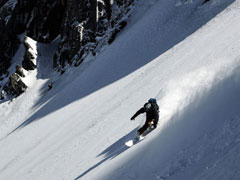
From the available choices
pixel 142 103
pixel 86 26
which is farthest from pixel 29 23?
pixel 142 103

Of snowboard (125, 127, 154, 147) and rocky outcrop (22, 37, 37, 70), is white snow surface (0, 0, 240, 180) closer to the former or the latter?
snowboard (125, 127, 154, 147)

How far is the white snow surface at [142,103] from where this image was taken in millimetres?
7559

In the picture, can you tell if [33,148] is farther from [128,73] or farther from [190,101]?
[190,101]

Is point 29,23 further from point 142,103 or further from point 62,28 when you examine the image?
point 142,103

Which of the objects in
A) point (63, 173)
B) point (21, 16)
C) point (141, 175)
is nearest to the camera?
point (141, 175)

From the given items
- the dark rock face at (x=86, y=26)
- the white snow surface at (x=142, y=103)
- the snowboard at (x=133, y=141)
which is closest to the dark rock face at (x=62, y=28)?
the dark rock face at (x=86, y=26)

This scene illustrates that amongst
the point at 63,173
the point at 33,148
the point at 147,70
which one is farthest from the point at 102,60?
the point at 63,173

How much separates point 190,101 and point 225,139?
3.65m

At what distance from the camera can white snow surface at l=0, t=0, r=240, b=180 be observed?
7.56 meters

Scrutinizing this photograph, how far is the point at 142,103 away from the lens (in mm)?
14648

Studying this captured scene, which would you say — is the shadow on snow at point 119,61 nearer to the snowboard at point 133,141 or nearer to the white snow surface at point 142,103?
the white snow surface at point 142,103

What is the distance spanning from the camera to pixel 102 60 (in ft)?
90.8

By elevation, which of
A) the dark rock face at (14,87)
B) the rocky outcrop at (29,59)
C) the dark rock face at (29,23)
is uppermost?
the dark rock face at (29,23)

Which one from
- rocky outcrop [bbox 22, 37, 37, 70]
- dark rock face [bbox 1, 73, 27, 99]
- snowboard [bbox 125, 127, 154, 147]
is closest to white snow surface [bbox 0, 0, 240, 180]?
snowboard [bbox 125, 127, 154, 147]
